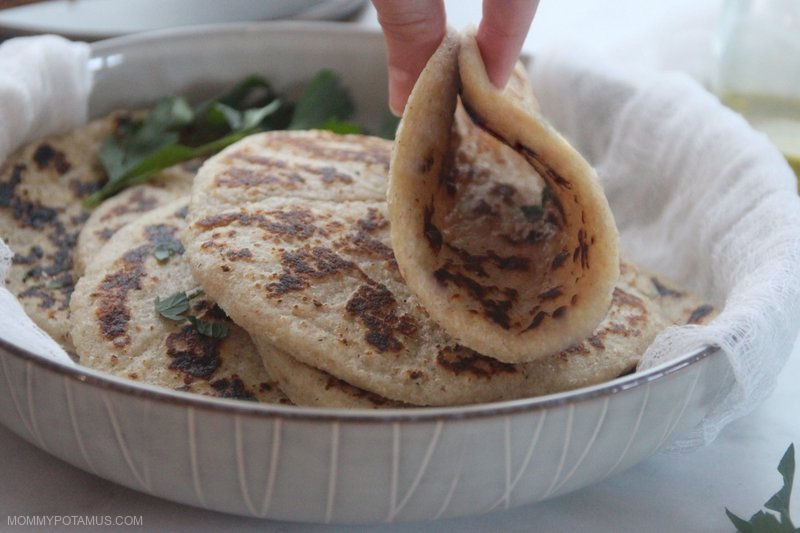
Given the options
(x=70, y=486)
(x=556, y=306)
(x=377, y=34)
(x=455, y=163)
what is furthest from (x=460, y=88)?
(x=377, y=34)

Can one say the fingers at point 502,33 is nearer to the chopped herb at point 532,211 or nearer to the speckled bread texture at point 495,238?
the speckled bread texture at point 495,238

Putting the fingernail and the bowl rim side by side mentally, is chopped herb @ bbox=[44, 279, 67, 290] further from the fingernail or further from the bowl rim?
the fingernail

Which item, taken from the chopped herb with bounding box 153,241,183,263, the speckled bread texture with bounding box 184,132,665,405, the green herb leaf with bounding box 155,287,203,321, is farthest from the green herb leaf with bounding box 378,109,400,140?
the green herb leaf with bounding box 155,287,203,321

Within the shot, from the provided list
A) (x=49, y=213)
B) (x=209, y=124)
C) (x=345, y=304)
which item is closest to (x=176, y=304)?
(x=345, y=304)

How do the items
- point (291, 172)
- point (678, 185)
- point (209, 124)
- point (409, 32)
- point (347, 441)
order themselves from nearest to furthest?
1. point (347, 441)
2. point (409, 32)
3. point (291, 172)
4. point (678, 185)
5. point (209, 124)

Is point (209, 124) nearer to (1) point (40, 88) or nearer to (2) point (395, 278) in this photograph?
(1) point (40, 88)

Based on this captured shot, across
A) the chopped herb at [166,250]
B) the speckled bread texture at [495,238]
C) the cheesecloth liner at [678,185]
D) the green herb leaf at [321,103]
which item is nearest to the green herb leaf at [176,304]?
the chopped herb at [166,250]

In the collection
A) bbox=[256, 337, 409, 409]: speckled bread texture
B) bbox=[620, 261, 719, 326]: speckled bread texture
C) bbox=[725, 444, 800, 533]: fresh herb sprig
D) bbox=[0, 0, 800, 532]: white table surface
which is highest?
bbox=[256, 337, 409, 409]: speckled bread texture

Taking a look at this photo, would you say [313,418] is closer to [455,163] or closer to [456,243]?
[456,243]
